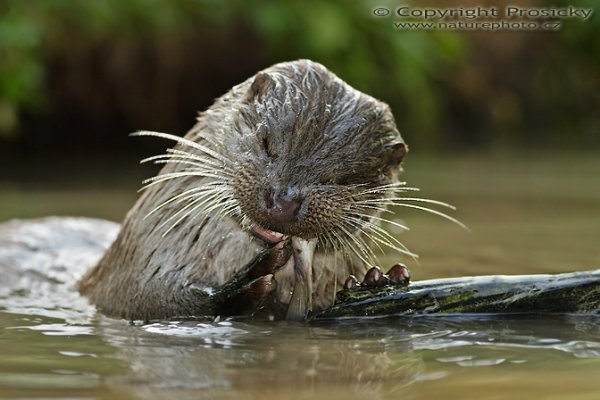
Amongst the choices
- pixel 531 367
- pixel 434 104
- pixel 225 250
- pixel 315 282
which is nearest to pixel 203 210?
pixel 225 250

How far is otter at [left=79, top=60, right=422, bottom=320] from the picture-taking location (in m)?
3.41

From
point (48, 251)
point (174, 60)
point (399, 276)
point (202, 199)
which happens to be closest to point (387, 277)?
point (399, 276)

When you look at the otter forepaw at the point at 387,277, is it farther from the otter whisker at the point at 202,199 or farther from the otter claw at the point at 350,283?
the otter whisker at the point at 202,199

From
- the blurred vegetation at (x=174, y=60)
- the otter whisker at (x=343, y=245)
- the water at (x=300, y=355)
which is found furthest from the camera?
the blurred vegetation at (x=174, y=60)

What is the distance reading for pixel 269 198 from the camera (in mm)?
3271

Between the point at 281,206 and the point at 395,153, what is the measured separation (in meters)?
0.65

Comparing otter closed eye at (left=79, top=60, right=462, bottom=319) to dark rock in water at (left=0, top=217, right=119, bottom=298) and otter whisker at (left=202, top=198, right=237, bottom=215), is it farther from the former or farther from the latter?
dark rock in water at (left=0, top=217, right=119, bottom=298)

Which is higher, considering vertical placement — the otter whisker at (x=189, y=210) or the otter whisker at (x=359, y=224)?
the otter whisker at (x=189, y=210)

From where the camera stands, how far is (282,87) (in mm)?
3695

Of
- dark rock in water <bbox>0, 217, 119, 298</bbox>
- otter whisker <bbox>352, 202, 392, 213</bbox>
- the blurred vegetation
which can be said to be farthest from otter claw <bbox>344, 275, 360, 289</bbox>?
the blurred vegetation

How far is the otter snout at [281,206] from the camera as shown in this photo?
10.7 feet

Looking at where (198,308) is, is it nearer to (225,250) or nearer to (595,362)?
(225,250)

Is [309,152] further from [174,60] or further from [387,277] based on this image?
[174,60]

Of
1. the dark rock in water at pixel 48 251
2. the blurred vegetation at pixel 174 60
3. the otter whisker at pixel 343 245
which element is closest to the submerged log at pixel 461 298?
the otter whisker at pixel 343 245
